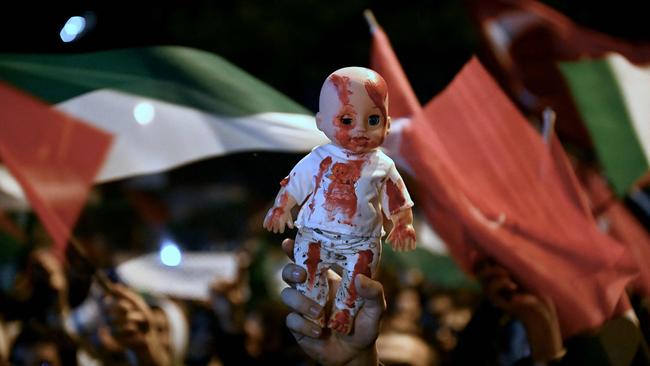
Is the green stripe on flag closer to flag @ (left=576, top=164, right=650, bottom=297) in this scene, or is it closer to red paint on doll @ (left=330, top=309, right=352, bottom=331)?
flag @ (left=576, top=164, right=650, bottom=297)

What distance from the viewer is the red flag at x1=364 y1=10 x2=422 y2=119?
4.97m

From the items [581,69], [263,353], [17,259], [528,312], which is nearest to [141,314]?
[263,353]

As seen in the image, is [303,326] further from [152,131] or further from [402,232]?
[152,131]

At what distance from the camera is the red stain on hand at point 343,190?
2.80 m

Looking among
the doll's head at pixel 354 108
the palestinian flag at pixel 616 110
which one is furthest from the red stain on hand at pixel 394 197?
the palestinian flag at pixel 616 110

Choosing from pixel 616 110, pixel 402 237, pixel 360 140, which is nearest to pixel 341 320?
pixel 402 237

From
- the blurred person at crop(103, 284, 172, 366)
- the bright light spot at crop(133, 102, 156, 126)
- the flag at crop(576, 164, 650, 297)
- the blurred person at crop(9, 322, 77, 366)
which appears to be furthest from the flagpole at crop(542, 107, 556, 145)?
the blurred person at crop(9, 322, 77, 366)

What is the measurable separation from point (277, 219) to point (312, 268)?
0.14m

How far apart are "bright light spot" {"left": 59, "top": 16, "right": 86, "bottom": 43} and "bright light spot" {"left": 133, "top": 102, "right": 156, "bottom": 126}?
45cm

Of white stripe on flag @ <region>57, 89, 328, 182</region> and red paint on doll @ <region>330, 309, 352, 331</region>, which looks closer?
red paint on doll @ <region>330, 309, 352, 331</region>

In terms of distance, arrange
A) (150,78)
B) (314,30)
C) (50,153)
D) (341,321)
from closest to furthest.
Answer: (341,321) → (50,153) → (150,78) → (314,30)

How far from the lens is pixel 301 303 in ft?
9.36

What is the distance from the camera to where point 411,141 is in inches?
198

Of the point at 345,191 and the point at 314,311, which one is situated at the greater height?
the point at 345,191
